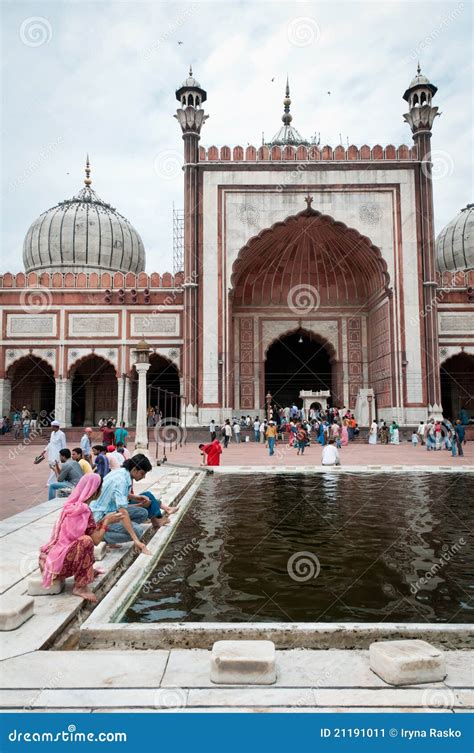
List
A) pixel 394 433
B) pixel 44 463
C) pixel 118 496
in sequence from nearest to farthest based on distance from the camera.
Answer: pixel 118 496
pixel 44 463
pixel 394 433

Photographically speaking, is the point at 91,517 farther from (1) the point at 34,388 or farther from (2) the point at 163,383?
(1) the point at 34,388

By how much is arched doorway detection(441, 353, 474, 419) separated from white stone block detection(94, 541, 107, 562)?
63.1 feet

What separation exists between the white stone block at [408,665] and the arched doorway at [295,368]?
20503 millimetres

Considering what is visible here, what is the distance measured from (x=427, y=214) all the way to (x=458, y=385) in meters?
6.25

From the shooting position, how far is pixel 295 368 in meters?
24.1

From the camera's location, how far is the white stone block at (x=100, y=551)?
3.68 m

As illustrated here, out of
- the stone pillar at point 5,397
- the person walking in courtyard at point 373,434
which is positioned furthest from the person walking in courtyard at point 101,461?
the stone pillar at point 5,397

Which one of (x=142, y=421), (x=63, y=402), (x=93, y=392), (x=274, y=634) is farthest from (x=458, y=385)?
(x=274, y=634)

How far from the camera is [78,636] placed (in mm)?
2533

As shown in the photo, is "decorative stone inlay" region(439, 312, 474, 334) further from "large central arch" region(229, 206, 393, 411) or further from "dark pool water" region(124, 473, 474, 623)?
"dark pool water" region(124, 473, 474, 623)

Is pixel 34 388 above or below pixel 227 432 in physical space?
above

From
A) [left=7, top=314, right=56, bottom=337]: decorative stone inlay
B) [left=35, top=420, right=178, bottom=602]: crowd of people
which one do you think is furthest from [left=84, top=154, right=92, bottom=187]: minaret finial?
[left=35, top=420, right=178, bottom=602]: crowd of people

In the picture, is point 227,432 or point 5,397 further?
point 5,397

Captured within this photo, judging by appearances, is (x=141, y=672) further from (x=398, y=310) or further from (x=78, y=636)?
(x=398, y=310)
